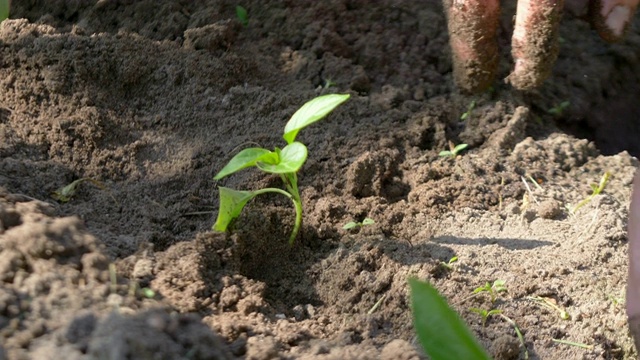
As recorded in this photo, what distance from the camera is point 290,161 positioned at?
1.40 metres

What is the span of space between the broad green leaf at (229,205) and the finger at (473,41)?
78 cm

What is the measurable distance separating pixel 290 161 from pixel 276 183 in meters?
0.21

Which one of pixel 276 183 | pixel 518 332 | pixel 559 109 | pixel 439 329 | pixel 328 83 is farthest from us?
pixel 559 109

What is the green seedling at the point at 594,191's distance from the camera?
5.41 ft

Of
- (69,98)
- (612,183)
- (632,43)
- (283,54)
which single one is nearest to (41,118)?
(69,98)

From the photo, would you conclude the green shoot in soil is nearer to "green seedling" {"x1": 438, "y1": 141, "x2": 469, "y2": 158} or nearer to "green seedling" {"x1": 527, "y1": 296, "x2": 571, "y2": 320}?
"green seedling" {"x1": 527, "y1": 296, "x2": 571, "y2": 320}

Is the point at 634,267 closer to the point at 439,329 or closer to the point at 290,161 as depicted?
the point at 439,329

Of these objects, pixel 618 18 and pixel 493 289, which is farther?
pixel 618 18

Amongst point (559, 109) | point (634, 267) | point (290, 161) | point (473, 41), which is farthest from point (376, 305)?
point (559, 109)

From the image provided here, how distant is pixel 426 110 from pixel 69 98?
88 centimetres

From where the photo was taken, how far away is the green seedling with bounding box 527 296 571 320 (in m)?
1.40

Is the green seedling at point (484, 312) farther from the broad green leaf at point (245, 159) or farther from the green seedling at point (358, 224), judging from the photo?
the broad green leaf at point (245, 159)

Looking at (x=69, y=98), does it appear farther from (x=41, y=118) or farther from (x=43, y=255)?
(x=43, y=255)

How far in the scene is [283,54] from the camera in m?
1.99
